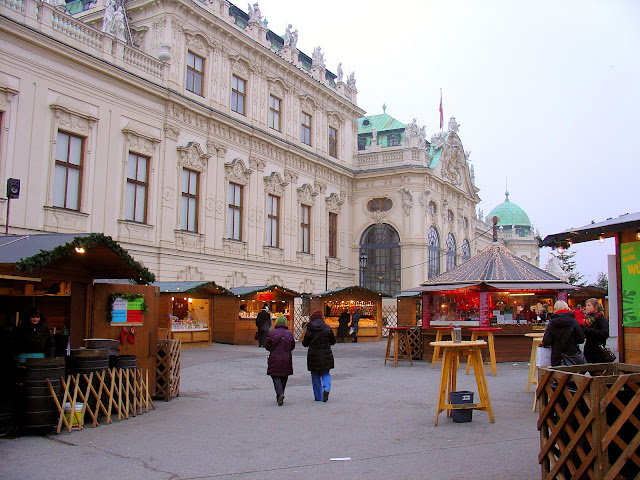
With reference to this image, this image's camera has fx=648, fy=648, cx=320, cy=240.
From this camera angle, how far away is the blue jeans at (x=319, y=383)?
12.1m

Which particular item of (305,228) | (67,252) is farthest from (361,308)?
A: (67,252)

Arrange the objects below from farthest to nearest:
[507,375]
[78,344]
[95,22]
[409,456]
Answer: [95,22] < [507,375] < [78,344] < [409,456]

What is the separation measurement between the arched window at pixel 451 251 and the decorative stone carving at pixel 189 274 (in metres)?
23.6

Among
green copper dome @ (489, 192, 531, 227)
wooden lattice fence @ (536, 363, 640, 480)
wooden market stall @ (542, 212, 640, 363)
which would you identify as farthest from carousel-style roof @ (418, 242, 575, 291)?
green copper dome @ (489, 192, 531, 227)

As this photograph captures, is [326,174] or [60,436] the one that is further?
[326,174]

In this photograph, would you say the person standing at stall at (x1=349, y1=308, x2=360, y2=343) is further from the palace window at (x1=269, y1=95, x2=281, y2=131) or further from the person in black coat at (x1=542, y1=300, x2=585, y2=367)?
the person in black coat at (x1=542, y1=300, x2=585, y2=367)

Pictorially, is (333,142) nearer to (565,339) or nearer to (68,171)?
(68,171)

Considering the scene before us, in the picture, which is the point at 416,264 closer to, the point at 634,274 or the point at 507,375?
the point at 507,375

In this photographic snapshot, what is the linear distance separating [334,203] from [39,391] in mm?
31993

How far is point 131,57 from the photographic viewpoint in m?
26.6

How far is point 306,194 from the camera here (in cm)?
3722

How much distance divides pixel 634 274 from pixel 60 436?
8.22 m

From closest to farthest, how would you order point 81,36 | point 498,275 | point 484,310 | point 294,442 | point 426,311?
1. point 294,442
2. point 484,310
3. point 498,275
4. point 426,311
5. point 81,36

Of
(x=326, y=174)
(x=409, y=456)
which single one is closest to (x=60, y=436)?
(x=409, y=456)
